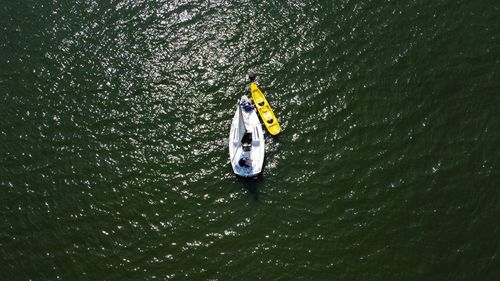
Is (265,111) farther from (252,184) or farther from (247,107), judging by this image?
(252,184)

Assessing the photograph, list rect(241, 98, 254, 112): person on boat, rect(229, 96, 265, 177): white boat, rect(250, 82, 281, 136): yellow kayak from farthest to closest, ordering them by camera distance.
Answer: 1. rect(241, 98, 254, 112): person on boat
2. rect(250, 82, 281, 136): yellow kayak
3. rect(229, 96, 265, 177): white boat

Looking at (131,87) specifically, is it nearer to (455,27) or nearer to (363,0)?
(363,0)

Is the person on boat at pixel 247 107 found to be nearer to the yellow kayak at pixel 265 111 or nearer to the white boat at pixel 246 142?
the white boat at pixel 246 142

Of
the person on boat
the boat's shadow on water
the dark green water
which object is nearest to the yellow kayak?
the person on boat

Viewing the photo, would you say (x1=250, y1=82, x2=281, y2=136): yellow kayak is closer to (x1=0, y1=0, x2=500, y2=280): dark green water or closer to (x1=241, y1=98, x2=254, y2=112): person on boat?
(x1=241, y1=98, x2=254, y2=112): person on boat

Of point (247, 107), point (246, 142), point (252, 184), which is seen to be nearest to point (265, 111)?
point (247, 107)

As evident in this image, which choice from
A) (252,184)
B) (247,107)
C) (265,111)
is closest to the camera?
(252,184)

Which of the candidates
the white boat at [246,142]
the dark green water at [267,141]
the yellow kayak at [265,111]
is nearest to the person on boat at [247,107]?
the white boat at [246,142]
